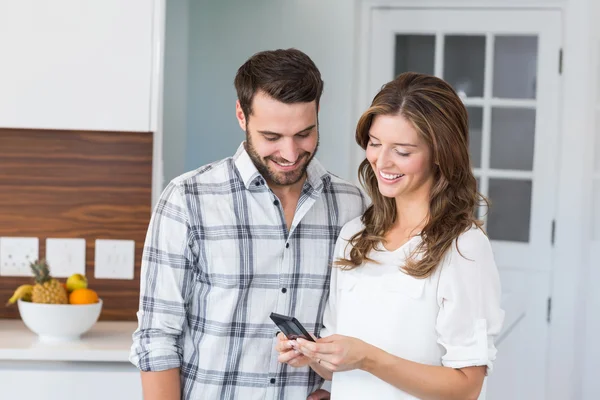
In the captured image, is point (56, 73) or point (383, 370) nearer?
point (383, 370)

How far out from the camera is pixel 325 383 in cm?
224

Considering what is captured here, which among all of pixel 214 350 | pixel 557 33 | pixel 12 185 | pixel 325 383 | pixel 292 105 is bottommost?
pixel 325 383

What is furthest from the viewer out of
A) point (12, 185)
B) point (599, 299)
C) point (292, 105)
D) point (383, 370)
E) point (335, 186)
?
point (599, 299)

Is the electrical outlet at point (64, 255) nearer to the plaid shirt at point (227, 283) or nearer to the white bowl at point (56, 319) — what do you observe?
the white bowl at point (56, 319)

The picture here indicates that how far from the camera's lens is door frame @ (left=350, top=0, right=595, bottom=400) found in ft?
13.3

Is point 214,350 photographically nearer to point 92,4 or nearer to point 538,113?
point 92,4

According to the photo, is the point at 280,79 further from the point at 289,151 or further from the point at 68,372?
the point at 68,372

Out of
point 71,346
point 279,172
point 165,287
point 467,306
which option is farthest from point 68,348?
point 467,306

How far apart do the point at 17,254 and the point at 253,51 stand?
1.74 metres

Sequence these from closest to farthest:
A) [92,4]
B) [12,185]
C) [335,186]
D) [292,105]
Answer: [292,105], [335,186], [92,4], [12,185]

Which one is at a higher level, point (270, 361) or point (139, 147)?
point (139, 147)

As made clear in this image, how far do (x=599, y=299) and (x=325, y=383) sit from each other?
2.29 m

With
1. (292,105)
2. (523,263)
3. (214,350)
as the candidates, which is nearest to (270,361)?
(214,350)

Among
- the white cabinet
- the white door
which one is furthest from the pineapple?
the white door
